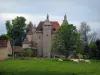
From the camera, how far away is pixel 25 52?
98.4 m

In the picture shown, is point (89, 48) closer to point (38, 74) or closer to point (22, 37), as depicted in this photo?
point (22, 37)

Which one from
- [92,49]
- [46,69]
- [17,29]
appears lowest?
[46,69]

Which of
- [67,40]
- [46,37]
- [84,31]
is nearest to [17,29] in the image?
[46,37]

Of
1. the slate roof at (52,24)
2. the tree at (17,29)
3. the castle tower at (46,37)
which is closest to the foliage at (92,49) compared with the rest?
the castle tower at (46,37)

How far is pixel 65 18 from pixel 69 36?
3565 cm

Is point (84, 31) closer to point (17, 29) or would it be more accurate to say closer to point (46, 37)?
point (46, 37)

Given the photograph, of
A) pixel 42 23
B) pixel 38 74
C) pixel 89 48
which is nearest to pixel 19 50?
pixel 42 23

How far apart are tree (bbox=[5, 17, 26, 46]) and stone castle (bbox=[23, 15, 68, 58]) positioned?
8.04m

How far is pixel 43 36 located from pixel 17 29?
50.6 feet

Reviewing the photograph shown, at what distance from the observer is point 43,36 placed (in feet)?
363

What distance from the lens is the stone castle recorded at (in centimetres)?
10906

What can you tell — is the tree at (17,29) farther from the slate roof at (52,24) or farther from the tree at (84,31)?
the tree at (84,31)

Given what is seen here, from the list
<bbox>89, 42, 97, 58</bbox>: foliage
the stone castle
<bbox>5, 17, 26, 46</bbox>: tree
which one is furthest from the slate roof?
<bbox>89, 42, 97, 58</bbox>: foliage

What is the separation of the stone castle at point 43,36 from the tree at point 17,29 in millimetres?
8037
